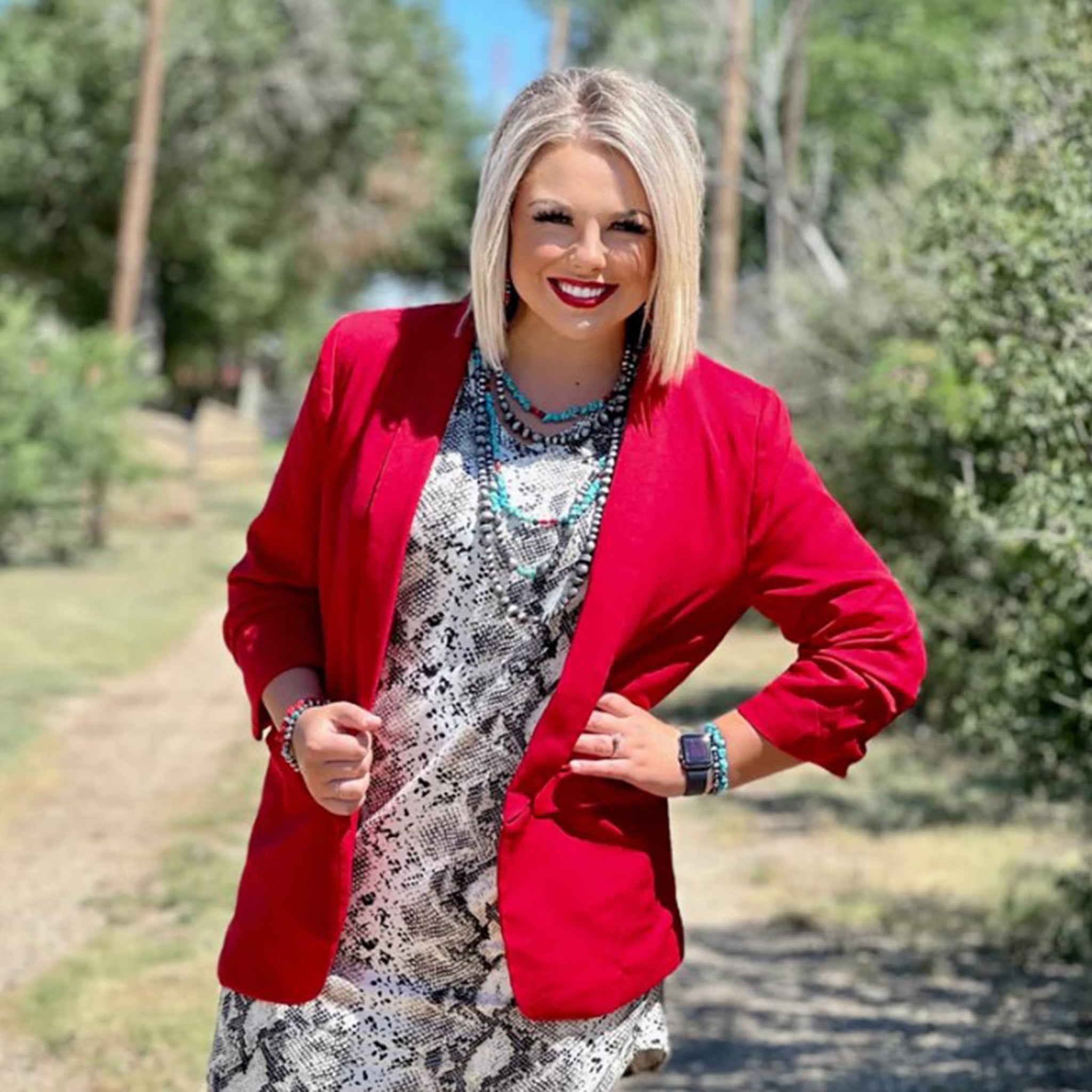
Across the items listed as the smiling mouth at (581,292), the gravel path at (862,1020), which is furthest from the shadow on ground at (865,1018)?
the smiling mouth at (581,292)

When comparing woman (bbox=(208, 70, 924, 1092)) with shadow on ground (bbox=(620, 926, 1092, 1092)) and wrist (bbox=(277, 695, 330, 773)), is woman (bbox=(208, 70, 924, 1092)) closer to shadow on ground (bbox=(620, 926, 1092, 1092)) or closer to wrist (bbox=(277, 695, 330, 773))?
wrist (bbox=(277, 695, 330, 773))

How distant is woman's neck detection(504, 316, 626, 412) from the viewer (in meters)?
2.55

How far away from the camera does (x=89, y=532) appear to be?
19.3 m

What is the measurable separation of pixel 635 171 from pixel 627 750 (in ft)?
2.26

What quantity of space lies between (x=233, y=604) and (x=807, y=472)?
2.43 feet

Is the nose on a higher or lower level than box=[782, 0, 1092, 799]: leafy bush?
higher

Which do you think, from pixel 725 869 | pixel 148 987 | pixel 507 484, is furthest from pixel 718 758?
pixel 725 869

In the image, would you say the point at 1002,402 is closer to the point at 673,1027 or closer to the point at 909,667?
the point at 673,1027

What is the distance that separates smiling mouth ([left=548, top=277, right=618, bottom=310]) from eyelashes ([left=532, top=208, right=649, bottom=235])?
0.07 meters

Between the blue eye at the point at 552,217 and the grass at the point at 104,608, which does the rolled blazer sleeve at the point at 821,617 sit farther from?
the grass at the point at 104,608

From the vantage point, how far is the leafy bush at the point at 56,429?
56.0 feet

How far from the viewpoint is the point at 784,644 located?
15.0 meters

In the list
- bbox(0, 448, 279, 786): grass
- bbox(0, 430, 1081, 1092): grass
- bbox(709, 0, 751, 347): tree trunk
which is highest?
bbox(709, 0, 751, 347): tree trunk

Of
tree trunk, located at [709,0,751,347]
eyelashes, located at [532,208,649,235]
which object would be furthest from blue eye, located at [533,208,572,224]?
tree trunk, located at [709,0,751,347]
